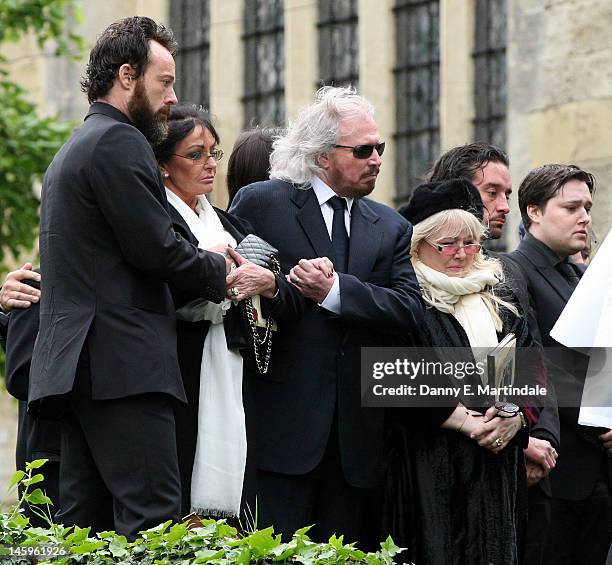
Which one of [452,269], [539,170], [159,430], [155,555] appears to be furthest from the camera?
[539,170]

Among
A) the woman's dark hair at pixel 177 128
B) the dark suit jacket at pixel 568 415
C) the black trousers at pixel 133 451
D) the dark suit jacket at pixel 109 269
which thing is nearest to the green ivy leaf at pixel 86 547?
the black trousers at pixel 133 451

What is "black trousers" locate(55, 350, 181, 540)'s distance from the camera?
19.6 ft

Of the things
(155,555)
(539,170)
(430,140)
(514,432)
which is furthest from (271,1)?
(155,555)

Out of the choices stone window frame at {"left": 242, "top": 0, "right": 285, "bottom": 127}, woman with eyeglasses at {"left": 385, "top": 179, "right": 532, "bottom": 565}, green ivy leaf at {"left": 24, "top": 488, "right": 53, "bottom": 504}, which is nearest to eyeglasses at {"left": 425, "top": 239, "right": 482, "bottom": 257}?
woman with eyeglasses at {"left": 385, "top": 179, "right": 532, "bottom": 565}

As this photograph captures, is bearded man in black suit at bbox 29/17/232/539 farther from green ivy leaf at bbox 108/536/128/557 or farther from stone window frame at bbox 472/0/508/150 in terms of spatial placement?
stone window frame at bbox 472/0/508/150

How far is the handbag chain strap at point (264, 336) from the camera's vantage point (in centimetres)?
658

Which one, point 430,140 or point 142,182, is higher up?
point 430,140

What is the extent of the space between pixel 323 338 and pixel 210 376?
58 cm

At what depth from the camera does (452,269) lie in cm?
718

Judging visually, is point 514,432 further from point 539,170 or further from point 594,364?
point 539,170

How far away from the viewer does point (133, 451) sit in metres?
5.98

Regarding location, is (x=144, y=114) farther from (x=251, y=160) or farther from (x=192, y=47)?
(x=192, y=47)

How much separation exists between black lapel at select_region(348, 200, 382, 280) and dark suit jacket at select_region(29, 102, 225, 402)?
3.32 feet

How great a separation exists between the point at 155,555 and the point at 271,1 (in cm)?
1342
